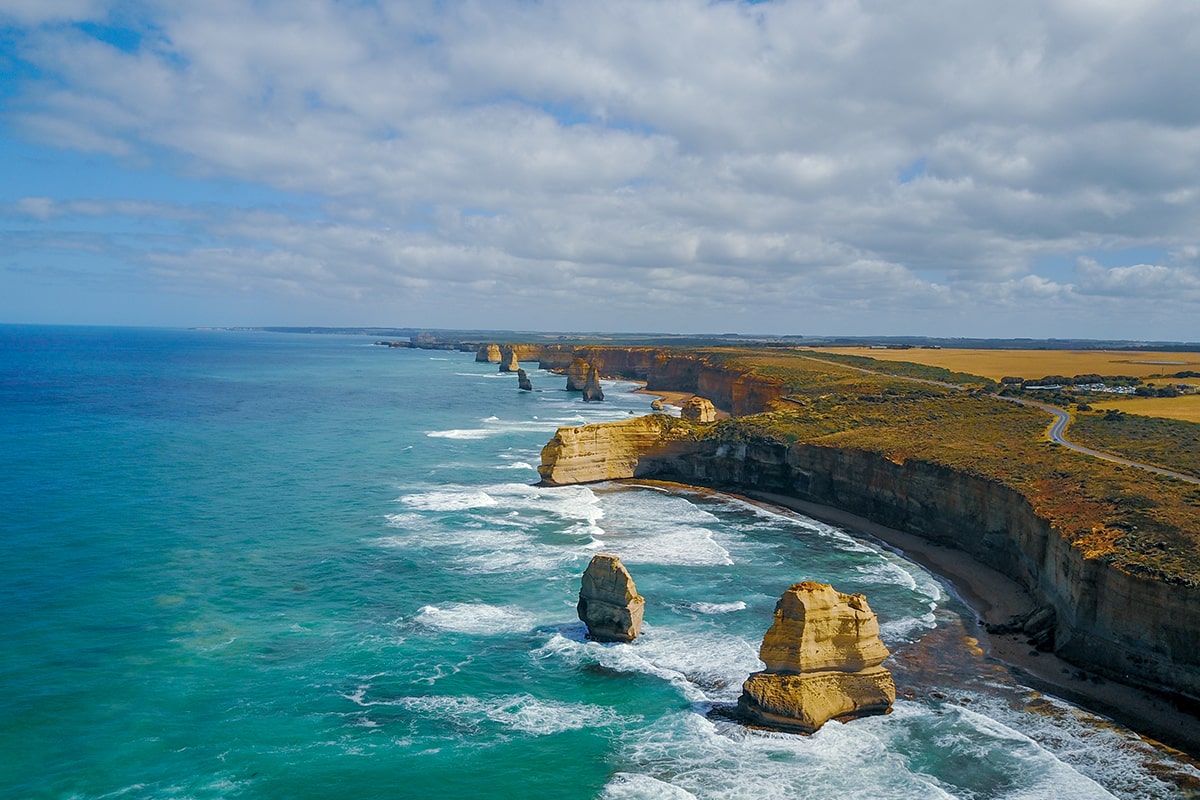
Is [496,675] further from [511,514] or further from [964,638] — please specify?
[511,514]

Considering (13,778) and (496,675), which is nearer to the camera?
(13,778)

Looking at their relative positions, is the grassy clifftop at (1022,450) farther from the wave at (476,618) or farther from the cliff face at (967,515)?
the wave at (476,618)

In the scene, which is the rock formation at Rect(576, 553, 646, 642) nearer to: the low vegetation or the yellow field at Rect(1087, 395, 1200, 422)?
the low vegetation

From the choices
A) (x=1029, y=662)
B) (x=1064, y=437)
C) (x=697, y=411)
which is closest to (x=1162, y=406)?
(x=1064, y=437)

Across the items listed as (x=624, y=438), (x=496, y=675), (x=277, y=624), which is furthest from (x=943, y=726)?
(x=624, y=438)

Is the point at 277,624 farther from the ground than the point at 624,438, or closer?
closer

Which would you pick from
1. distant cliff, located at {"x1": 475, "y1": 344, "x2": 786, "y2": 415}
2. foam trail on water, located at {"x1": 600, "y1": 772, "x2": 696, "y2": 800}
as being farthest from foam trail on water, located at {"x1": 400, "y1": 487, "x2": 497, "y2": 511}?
distant cliff, located at {"x1": 475, "y1": 344, "x2": 786, "y2": 415}

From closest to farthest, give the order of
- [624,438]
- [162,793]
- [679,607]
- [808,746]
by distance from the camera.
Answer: [162,793]
[808,746]
[679,607]
[624,438]
